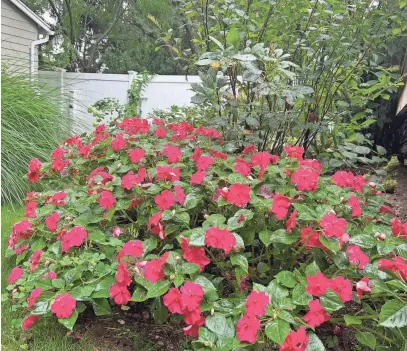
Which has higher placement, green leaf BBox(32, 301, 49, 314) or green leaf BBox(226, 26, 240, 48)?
green leaf BBox(226, 26, 240, 48)

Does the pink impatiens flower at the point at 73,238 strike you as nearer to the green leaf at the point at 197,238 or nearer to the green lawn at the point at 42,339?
the green lawn at the point at 42,339

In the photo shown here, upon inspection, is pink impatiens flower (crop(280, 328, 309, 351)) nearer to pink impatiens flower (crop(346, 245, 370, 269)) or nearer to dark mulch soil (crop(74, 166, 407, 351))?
pink impatiens flower (crop(346, 245, 370, 269))

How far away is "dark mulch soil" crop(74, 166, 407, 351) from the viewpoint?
5.14 feet

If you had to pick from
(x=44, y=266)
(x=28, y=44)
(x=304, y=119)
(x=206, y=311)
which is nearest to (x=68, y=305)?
(x=44, y=266)

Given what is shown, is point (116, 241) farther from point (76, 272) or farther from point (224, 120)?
point (224, 120)

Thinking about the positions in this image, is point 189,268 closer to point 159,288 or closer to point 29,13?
point 159,288

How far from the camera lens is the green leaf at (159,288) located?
4.14 feet

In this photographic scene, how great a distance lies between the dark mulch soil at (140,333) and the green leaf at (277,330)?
51 centimetres

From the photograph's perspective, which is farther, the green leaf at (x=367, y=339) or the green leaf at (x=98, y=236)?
the green leaf at (x=98, y=236)

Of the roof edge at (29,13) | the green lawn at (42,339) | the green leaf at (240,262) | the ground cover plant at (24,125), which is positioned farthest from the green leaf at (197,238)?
the roof edge at (29,13)

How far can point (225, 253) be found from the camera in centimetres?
138

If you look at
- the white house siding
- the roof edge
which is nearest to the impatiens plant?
the white house siding

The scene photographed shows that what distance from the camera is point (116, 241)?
1598 mm

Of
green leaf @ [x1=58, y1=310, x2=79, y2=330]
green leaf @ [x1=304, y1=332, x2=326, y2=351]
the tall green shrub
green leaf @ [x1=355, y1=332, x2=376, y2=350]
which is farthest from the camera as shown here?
the tall green shrub
